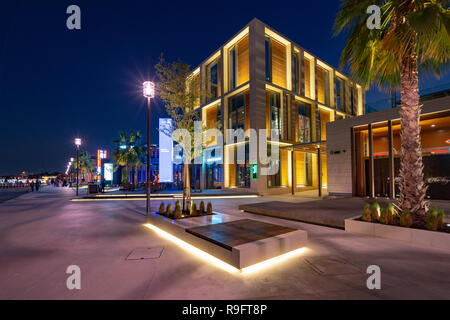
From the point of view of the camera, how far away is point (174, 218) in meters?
7.07

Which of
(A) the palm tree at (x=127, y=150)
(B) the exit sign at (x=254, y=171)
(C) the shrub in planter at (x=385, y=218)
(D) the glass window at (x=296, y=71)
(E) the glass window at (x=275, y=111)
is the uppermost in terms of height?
(D) the glass window at (x=296, y=71)

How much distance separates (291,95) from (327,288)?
2252 centimetres

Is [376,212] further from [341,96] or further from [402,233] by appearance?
[341,96]

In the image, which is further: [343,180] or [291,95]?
[291,95]

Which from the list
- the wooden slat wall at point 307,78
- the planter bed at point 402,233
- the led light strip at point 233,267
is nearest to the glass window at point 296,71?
the wooden slat wall at point 307,78

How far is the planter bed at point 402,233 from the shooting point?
15.7ft

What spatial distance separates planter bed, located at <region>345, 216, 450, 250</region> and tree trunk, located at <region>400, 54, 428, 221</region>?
0.86m

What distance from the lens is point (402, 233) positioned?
213 inches

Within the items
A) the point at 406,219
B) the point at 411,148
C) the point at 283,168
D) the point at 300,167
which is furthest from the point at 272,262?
the point at 300,167

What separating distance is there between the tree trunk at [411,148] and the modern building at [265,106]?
488 inches

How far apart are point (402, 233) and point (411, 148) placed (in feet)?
8.23

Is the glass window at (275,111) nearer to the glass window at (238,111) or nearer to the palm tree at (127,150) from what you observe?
the glass window at (238,111)
